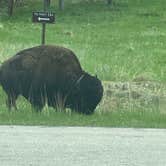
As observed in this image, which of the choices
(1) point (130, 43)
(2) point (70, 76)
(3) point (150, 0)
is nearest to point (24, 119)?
(2) point (70, 76)

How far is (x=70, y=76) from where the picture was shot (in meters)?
14.6

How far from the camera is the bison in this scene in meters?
14.5

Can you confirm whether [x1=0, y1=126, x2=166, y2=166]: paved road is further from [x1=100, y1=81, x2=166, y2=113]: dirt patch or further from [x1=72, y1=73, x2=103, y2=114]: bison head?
[x1=100, y1=81, x2=166, y2=113]: dirt patch

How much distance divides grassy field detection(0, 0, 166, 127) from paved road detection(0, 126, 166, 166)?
124 centimetres

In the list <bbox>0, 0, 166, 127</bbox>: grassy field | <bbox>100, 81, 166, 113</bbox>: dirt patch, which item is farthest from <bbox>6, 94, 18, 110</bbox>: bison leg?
<bbox>100, 81, 166, 113</bbox>: dirt patch

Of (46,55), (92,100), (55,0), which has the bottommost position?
(55,0)

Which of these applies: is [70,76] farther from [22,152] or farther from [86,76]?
[22,152]

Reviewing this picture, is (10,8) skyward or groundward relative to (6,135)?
groundward

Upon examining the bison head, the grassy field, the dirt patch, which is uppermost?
the bison head

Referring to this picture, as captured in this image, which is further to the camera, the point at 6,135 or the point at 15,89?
the point at 15,89

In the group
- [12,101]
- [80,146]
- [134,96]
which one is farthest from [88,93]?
[80,146]

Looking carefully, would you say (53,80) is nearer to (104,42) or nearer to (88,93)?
(88,93)

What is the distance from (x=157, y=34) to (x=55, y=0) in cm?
2909

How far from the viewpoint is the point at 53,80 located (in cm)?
1454
